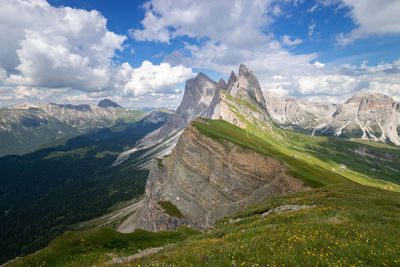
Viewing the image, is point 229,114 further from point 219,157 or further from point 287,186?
point 287,186

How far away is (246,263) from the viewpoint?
29.0 feet

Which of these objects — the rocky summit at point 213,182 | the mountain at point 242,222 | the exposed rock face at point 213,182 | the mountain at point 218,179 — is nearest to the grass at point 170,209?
the mountain at point 218,179

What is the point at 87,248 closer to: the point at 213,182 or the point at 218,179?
the point at 218,179

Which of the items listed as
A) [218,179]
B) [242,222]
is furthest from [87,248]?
[218,179]

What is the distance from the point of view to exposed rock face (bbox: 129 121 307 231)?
2437 inches

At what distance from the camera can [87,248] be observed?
2397 cm

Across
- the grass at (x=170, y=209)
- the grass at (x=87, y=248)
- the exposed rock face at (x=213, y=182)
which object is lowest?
the grass at (x=170, y=209)

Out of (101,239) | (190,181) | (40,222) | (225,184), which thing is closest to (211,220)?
(225,184)

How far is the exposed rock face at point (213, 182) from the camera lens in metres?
61.9

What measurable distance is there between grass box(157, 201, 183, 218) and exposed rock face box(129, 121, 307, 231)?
1682mm

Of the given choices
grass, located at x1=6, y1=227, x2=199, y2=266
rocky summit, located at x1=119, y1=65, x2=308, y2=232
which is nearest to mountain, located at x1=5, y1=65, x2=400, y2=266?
grass, located at x1=6, y1=227, x2=199, y2=266

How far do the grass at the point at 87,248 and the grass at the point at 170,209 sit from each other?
137ft

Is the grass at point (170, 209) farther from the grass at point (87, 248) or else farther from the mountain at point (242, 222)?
the grass at point (87, 248)

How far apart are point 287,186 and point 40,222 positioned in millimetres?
244450
